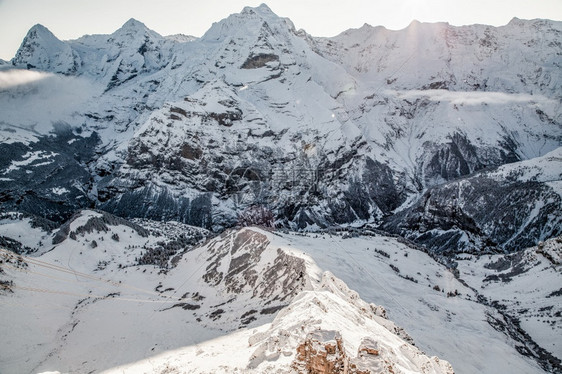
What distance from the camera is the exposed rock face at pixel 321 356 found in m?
15.9

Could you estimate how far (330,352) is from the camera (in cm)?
1634

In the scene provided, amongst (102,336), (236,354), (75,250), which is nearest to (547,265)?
(236,354)

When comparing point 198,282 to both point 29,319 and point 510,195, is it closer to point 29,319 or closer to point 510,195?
point 29,319

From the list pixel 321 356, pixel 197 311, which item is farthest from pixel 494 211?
pixel 321 356

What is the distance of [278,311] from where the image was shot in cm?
3381

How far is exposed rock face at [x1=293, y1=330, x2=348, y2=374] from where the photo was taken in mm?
15852

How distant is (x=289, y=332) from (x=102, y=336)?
34886mm

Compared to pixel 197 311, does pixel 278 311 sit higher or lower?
higher

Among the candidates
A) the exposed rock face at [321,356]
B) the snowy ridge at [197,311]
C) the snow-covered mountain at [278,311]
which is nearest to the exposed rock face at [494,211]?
the snow-covered mountain at [278,311]

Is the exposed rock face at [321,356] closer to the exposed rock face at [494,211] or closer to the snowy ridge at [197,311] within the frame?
the snowy ridge at [197,311]

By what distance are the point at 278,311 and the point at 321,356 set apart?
18.4 metres

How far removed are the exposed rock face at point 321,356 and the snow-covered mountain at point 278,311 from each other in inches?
2.3

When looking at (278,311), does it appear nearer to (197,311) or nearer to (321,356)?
(197,311)

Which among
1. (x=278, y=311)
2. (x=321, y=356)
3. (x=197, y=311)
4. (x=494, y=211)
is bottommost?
(x=197, y=311)
